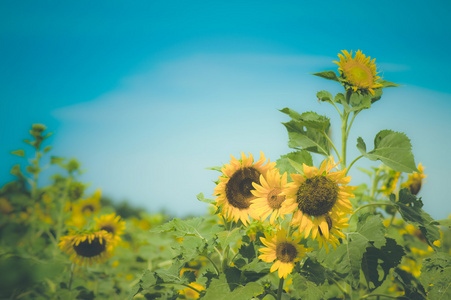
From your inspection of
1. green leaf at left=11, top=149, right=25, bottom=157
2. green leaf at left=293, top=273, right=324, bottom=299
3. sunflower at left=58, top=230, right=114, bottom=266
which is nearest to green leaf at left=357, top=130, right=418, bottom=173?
green leaf at left=293, top=273, right=324, bottom=299

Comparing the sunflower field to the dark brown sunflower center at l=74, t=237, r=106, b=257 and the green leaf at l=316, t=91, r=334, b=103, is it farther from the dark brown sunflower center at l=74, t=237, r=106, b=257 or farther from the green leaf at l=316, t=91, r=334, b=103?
the dark brown sunflower center at l=74, t=237, r=106, b=257

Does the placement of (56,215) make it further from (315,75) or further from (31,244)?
(315,75)

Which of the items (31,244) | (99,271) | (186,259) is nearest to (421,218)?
(186,259)

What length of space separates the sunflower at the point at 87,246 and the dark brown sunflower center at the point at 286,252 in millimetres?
1835

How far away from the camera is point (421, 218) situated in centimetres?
149

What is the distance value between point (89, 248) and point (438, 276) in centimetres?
251

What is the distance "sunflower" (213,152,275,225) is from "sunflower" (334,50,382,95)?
2.14ft

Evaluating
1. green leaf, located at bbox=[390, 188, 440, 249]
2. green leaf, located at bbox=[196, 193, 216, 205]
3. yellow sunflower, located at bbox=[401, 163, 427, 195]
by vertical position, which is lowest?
green leaf, located at bbox=[196, 193, 216, 205]

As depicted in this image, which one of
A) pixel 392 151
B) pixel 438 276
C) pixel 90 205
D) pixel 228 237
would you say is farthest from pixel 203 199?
pixel 90 205

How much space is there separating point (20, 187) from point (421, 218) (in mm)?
3393

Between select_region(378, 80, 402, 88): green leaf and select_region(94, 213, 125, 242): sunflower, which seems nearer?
select_region(378, 80, 402, 88): green leaf

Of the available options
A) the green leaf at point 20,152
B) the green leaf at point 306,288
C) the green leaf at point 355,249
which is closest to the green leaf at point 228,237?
the green leaf at point 306,288

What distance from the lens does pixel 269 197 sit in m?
1.38

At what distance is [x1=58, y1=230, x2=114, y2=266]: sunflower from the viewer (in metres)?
2.54
